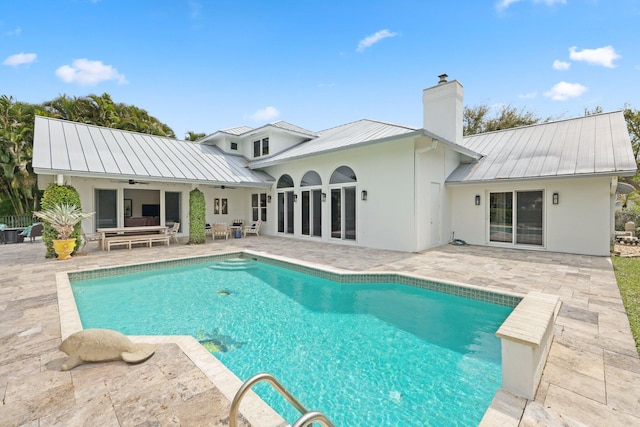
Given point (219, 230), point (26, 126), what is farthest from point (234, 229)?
point (26, 126)

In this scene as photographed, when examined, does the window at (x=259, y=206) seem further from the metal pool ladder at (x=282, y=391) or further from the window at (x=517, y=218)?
the metal pool ladder at (x=282, y=391)

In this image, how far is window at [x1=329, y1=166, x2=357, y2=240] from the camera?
1127 centimetres

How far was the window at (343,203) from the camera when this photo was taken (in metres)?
11.3

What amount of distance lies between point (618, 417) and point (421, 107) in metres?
12.4

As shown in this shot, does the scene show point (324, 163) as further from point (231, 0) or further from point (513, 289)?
point (513, 289)

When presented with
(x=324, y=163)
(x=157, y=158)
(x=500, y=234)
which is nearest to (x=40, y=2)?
(x=157, y=158)

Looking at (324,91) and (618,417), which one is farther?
(324,91)

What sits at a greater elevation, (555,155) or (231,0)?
(231,0)

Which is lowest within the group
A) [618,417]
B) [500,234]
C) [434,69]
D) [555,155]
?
[618,417]

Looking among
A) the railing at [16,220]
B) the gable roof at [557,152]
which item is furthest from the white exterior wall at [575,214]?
the railing at [16,220]

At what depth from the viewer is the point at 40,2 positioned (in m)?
9.30

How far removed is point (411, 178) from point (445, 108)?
185 inches

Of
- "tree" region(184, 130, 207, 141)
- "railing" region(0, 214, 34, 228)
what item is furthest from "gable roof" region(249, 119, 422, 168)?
"tree" region(184, 130, 207, 141)

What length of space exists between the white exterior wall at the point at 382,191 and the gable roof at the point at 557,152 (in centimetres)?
266
